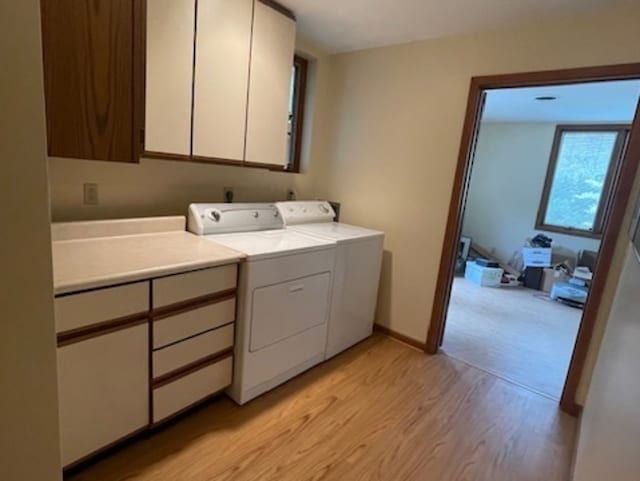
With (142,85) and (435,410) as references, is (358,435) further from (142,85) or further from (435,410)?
(142,85)

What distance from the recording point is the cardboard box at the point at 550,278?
4.78m

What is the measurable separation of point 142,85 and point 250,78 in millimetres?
728

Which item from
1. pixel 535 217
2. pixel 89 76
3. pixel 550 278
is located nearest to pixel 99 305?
pixel 89 76

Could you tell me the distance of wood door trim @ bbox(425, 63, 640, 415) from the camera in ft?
6.32

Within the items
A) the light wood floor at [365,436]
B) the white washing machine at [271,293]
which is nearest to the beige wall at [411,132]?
the light wood floor at [365,436]

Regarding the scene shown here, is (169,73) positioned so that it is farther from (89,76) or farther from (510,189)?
(510,189)

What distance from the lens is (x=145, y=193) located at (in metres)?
2.12

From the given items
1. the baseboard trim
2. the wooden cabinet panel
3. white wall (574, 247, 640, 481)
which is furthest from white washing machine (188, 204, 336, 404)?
white wall (574, 247, 640, 481)

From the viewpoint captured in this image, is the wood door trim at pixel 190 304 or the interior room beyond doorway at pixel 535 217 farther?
the interior room beyond doorway at pixel 535 217

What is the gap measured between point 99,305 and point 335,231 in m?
1.67

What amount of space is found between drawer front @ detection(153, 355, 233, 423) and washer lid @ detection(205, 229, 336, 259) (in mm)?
600

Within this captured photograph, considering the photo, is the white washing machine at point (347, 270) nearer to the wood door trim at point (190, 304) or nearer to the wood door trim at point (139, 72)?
the wood door trim at point (190, 304)

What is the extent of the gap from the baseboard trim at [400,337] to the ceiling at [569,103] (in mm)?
2060

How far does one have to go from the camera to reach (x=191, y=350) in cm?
173
